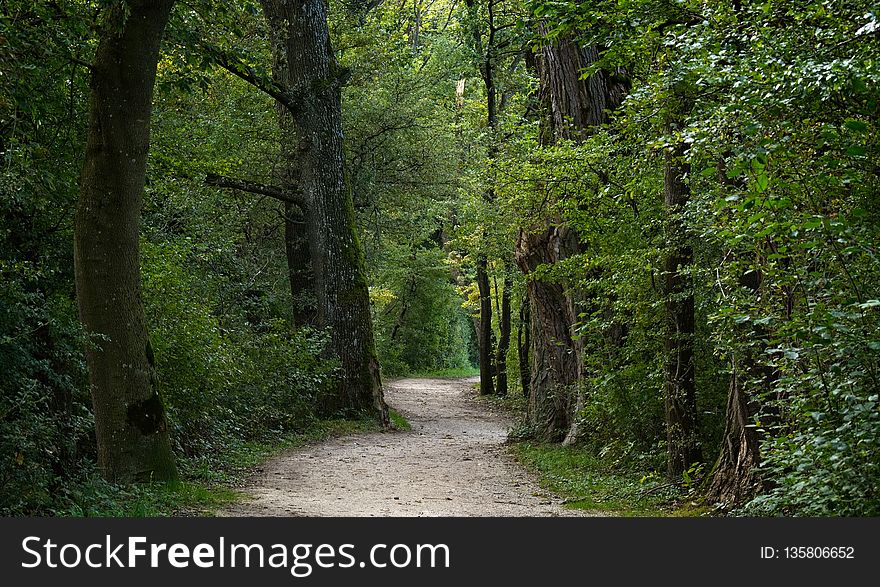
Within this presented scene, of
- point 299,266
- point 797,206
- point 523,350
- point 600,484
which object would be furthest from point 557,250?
point 523,350

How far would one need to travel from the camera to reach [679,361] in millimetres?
9469

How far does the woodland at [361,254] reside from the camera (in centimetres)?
573

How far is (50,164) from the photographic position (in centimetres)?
1005

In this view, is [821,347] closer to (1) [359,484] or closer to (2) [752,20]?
(2) [752,20]

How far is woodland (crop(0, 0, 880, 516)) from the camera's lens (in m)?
5.73

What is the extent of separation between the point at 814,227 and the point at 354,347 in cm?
1318

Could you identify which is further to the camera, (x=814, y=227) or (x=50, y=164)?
(x=50, y=164)

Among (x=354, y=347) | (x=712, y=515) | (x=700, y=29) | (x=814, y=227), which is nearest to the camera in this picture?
(x=814, y=227)

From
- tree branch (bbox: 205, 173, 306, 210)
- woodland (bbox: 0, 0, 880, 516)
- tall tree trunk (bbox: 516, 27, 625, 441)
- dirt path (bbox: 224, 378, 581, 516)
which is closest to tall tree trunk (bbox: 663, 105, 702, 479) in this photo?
woodland (bbox: 0, 0, 880, 516)

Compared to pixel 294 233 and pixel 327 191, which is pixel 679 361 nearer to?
pixel 327 191

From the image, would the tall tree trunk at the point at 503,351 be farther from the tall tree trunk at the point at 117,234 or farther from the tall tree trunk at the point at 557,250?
the tall tree trunk at the point at 117,234

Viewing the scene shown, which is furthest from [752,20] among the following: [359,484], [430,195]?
[430,195]

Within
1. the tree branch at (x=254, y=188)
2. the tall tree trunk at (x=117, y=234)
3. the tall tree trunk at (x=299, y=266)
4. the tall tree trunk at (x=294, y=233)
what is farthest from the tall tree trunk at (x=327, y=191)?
the tall tree trunk at (x=117, y=234)

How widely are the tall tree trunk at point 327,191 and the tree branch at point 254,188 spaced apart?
24cm
